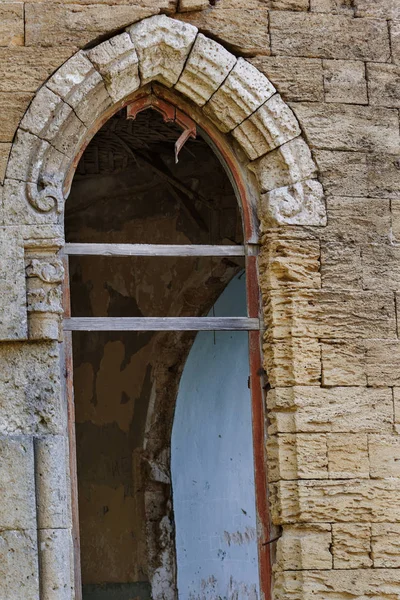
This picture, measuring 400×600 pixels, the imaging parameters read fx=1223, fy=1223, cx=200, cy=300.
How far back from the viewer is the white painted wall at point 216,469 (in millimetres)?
9609

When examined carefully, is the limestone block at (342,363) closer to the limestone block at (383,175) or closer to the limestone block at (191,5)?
the limestone block at (383,175)

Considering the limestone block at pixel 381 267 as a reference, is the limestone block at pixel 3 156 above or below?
above

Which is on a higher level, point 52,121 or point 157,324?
point 52,121

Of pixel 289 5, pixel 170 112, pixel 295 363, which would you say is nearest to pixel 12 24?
pixel 170 112

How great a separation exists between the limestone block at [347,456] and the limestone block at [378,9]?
2.30 metres

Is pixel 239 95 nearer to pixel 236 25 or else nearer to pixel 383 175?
pixel 236 25

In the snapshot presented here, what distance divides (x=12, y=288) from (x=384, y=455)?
6.75ft

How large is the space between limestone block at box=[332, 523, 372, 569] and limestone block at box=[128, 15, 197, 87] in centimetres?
246

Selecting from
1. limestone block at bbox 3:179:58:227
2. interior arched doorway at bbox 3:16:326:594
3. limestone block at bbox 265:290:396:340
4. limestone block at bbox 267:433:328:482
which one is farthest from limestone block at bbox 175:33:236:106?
limestone block at bbox 267:433:328:482

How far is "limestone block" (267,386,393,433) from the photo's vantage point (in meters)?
6.17

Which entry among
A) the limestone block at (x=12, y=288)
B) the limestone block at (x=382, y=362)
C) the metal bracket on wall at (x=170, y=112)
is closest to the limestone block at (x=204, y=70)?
the metal bracket on wall at (x=170, y=112)

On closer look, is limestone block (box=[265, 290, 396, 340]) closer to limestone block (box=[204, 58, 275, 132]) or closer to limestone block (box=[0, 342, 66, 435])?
limestone block (box=[204, 58, 275, 132])

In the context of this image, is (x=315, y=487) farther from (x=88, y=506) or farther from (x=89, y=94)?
(x=88, y=506)

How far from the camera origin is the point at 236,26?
255 inches
